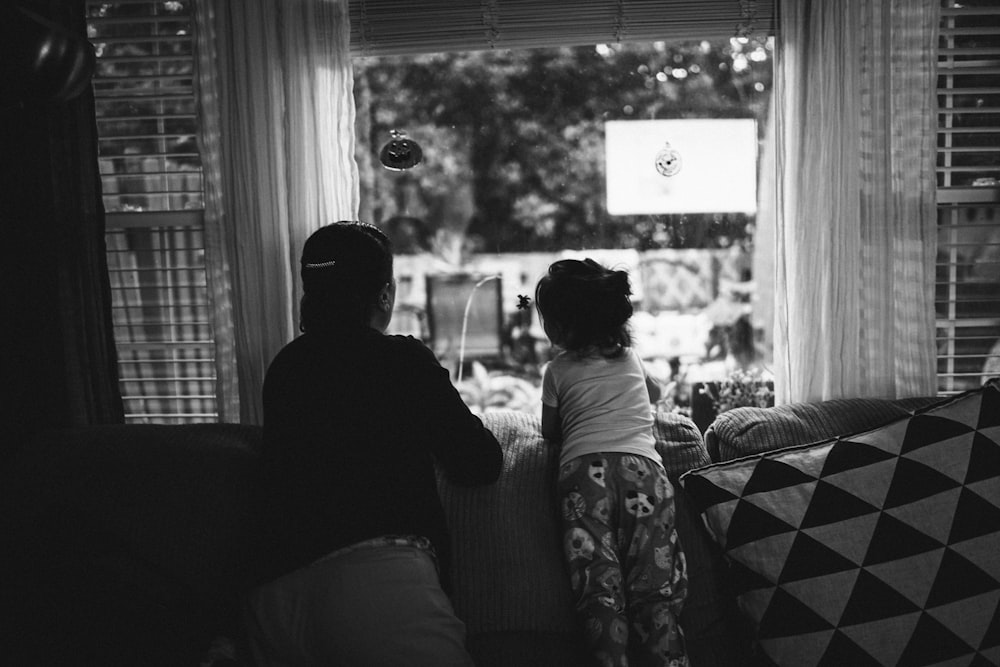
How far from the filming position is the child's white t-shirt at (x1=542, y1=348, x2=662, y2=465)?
1.62 metres

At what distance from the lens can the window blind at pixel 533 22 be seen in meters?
2.12

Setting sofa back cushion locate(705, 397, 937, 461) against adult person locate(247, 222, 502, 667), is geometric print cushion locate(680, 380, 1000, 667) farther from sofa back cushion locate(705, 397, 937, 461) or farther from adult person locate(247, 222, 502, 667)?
adult person locate(247, 222, 502, 667)

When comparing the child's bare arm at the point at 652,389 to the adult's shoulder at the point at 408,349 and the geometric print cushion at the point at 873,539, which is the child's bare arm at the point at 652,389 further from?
the adult's shoulder at the point at 408,349

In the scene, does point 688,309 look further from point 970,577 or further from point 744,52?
point 970,577

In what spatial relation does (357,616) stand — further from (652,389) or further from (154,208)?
(154,208)

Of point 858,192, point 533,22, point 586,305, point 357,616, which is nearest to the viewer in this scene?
point 357,616

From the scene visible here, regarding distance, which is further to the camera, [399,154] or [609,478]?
[399,154]

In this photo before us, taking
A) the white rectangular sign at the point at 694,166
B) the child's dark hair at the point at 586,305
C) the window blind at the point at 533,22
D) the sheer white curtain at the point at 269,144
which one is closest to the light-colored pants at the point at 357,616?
the child's dark hair at the point at 586,305

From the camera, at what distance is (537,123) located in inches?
107

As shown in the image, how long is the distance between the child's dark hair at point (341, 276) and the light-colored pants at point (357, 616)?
422 millimetres

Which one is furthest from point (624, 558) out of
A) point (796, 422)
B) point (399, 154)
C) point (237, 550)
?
point (399, 154)

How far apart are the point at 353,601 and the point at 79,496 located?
2.49 feet

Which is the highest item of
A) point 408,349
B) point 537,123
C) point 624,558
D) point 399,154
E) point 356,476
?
point 537,123

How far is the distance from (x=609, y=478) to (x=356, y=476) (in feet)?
1.82
